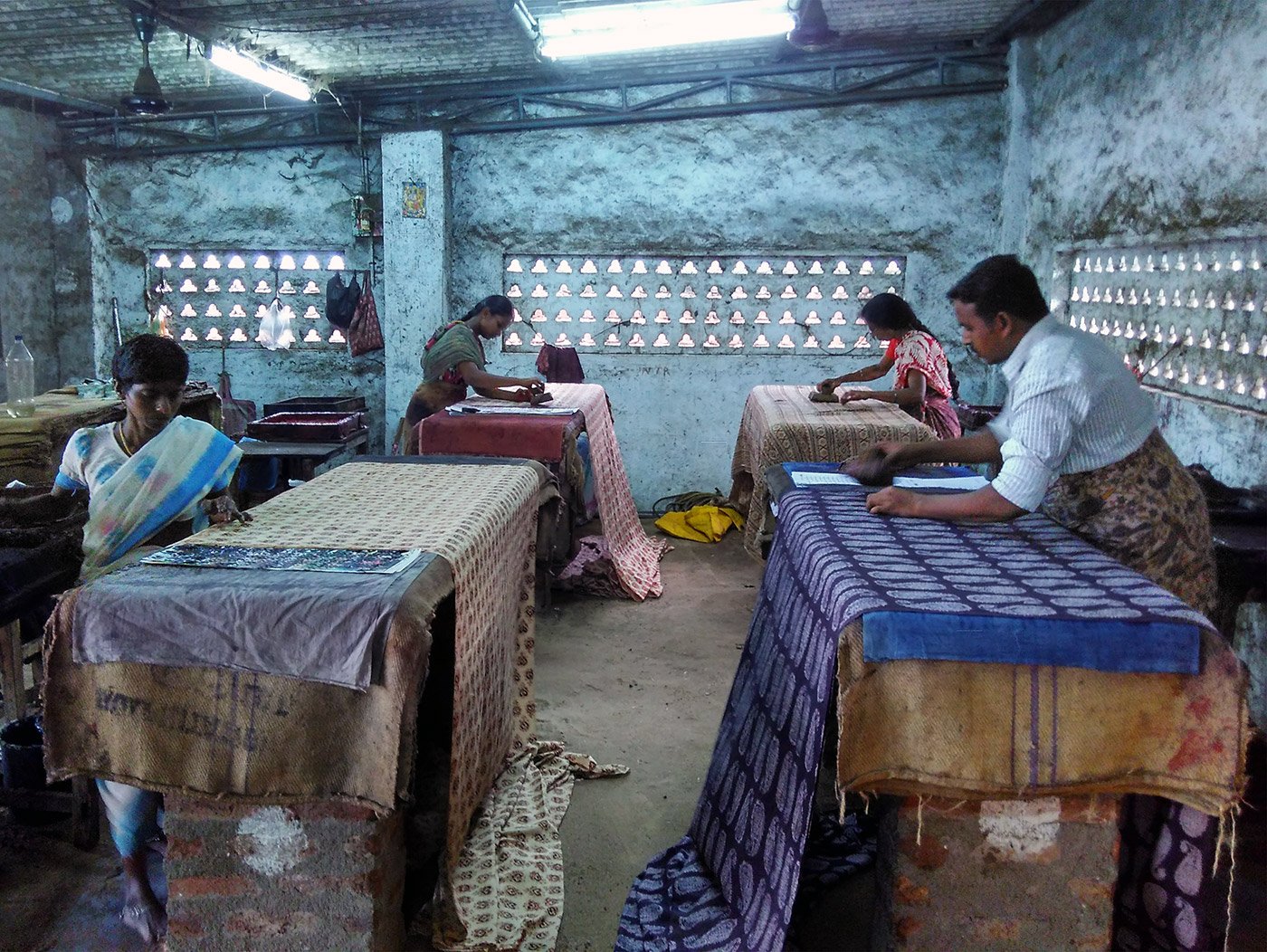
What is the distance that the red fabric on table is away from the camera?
18.0 feet

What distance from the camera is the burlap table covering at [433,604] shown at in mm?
2230

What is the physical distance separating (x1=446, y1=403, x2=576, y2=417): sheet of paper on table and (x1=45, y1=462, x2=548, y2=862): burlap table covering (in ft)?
5.34

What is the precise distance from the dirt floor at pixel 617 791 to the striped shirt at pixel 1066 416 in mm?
1348

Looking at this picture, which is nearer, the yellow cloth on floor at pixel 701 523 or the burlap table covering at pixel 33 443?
the burlap table covering at pixel 33 443

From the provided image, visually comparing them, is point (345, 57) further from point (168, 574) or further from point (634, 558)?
point (168, 574)

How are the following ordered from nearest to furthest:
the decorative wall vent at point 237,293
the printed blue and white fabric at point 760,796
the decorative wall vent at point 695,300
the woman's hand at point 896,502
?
1. the printed blue and white fabric at point 760,796
2. the woman's hand at point 896,502
3. the decorative wall vent at point 695,300
4. the decorative wall vent at point 237,293

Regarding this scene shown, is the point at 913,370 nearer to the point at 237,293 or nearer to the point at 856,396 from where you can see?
the point at 856,396

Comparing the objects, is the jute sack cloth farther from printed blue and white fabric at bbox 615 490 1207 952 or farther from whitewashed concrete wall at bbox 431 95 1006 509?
whitewashed concrete wall at bbox 431 95 1006 509

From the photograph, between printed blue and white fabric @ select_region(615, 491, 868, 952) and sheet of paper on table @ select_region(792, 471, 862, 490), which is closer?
printed blue and white fabric @ select_region(615, 491, 868, 952)

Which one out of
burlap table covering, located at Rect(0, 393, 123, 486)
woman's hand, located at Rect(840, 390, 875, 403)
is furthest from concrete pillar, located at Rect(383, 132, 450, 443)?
woman's hand, located at Rect(840, 390, 875, 403)

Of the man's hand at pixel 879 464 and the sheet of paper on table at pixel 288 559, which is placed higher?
the man's hand at pixel 879 464

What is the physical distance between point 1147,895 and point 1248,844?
4.19 ft

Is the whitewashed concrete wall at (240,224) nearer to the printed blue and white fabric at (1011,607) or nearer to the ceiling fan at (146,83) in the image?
the ceiling fan at (146,83)

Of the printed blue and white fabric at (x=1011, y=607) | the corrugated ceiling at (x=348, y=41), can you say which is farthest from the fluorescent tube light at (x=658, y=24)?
the printed blue and white fabric at (x=1011, y=607)
